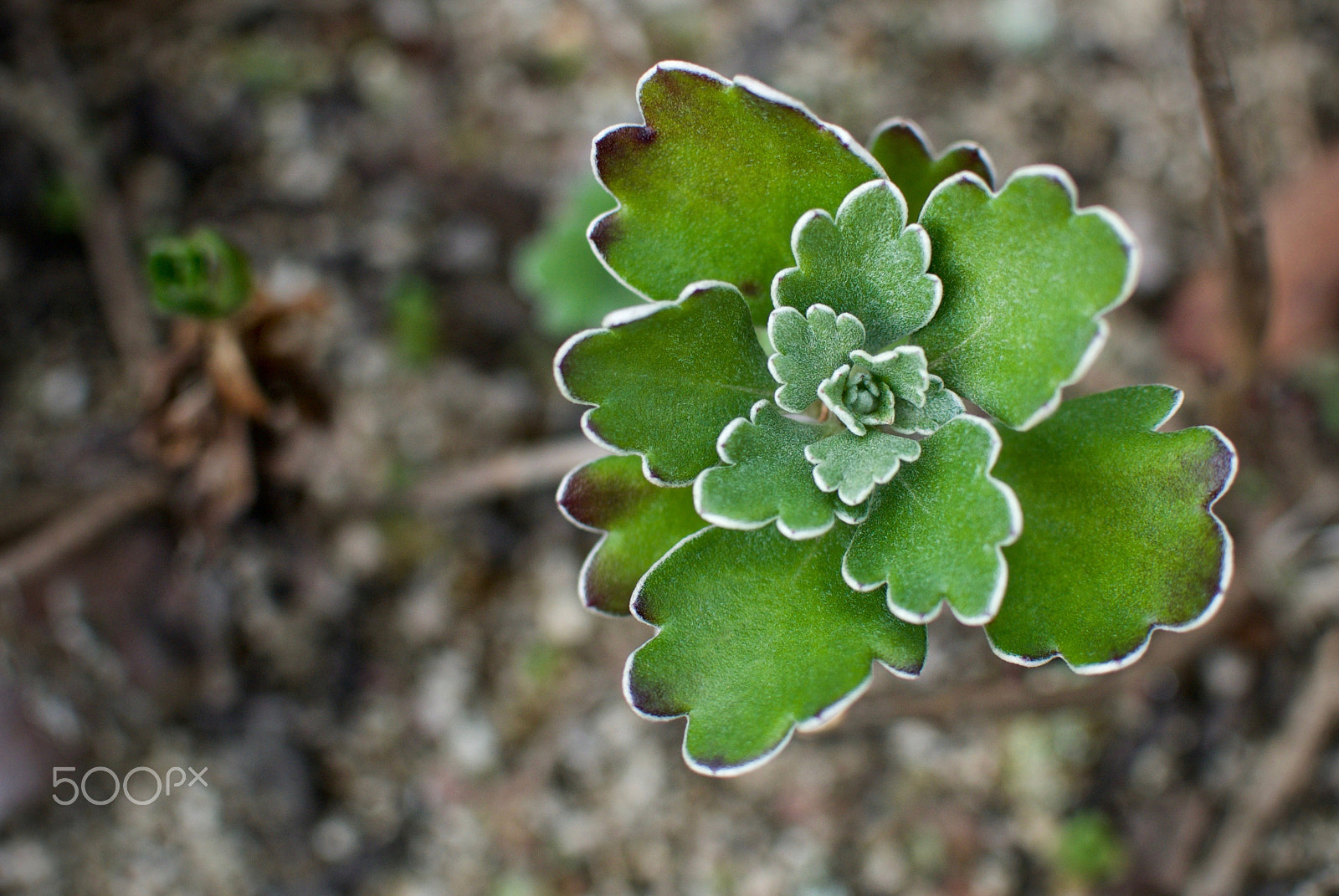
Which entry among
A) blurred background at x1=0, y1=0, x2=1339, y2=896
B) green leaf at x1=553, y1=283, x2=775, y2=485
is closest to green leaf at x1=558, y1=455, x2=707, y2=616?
green leaf at x1=553, y1=283, x2=775, y2=485

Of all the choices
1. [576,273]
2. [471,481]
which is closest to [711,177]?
[576,273]

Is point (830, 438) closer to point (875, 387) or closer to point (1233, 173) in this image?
point (875, 387)

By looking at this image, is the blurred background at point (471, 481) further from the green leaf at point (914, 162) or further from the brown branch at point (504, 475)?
the green leaf at point (914, 162)

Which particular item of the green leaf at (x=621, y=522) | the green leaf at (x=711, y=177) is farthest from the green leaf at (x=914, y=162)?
the green leaf at (x=621, y=522)

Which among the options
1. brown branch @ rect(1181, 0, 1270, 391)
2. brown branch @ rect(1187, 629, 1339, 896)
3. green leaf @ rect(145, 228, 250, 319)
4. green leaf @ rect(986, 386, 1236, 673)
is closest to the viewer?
green leaf @ rect(986, 386, 1236, 673)

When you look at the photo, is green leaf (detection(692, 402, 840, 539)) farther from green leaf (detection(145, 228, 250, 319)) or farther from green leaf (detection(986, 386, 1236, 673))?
green leaf (detection(145, 228, 250, 319))

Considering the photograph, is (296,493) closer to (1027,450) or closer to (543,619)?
(543,619)
